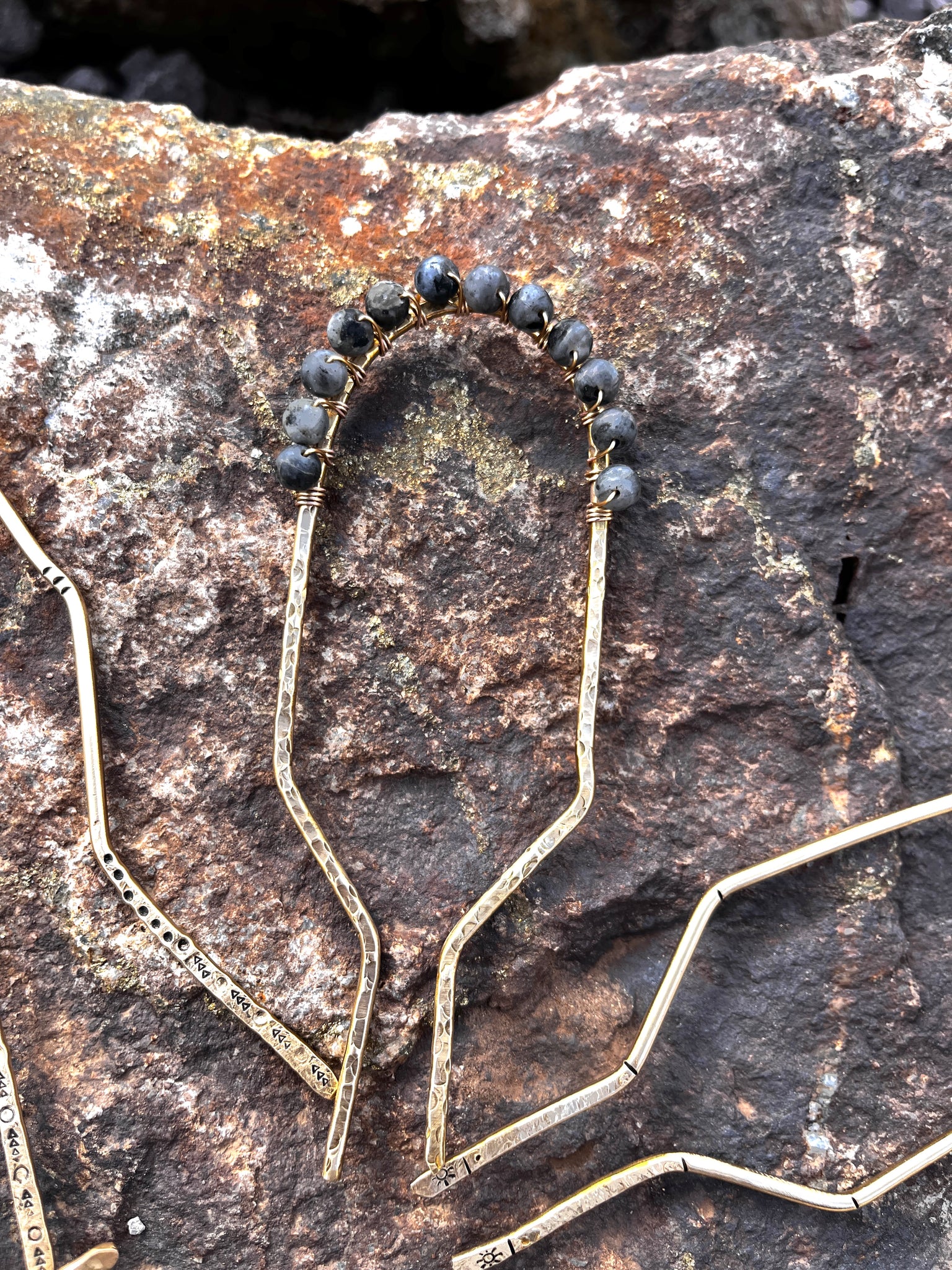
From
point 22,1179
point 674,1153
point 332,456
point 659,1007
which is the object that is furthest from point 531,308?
point 22,1179

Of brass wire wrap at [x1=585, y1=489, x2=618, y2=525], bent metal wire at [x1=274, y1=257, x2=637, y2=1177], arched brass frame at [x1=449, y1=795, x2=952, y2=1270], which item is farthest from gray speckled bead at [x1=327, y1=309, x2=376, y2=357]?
arched brass frame at [x1=449, y1=795, x2=952, y2=1270]

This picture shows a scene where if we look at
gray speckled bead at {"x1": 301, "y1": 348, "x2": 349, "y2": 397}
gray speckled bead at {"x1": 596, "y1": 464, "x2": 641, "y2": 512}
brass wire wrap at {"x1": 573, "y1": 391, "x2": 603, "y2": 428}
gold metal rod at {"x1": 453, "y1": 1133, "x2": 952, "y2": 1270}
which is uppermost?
gray speckled bead at {"x1": 301, "y1": 348, "x2": 349, "y2": 397}

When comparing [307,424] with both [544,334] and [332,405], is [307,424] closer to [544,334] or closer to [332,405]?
[332,405]

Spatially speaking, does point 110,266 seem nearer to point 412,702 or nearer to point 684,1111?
point 412,702

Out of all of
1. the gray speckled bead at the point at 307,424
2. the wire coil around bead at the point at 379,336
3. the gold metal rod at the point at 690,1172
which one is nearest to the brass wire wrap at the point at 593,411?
the wire coil around bead at the point at 379,336

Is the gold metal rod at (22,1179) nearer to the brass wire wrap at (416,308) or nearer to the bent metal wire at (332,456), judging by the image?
the bent metal wire at (332,456)

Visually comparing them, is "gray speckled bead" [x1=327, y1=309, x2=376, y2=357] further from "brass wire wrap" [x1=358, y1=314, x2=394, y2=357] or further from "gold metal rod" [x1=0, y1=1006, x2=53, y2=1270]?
"gold metal rod" [x1=0, y1=1006, x2=53, y2=1270]

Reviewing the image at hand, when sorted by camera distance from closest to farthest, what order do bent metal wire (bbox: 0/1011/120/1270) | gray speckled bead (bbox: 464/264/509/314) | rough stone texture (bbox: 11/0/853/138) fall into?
bent metal wire (bbox: 0/1011/120/1270) → gray speckled bead (bbox: 464/264/509/314) → rough stone texture (bbox: 11/0/853/138)
